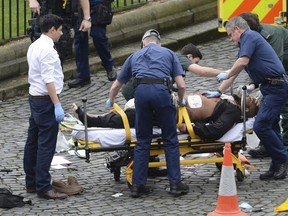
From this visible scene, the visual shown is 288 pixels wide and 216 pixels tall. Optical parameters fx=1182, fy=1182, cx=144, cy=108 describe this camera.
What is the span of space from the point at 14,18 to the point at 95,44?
6.20 ft

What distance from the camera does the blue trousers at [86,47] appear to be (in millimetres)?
16469

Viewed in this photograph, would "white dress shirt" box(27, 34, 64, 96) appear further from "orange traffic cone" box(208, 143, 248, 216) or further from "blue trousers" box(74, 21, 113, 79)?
"blue trousers" box(74, 21, 113, 79)

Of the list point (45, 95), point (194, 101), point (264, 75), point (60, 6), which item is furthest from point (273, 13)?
point (45, 95)

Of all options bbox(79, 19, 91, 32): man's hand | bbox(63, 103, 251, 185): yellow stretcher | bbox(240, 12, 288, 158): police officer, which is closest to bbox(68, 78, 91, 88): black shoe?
bbox(79, 19, 91, 32): man's hand

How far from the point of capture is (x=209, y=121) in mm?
12664

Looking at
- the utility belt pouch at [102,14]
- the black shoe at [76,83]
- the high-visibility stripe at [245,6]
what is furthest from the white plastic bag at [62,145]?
the high-visibility stripe at [245,6]

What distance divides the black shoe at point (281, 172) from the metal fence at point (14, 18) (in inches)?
231

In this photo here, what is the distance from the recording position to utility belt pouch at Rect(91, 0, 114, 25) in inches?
642

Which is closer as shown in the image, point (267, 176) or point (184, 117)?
point (184, 117)

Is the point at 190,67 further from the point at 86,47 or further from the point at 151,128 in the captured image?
the point at 86,47

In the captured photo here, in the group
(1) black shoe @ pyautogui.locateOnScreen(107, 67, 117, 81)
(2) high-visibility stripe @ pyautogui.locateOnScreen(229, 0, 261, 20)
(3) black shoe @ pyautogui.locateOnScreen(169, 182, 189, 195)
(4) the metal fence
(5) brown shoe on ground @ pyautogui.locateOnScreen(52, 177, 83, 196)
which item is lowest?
(5) brown shoe on ground @ pyautogui.locateOnScreen(52, 177, 83, 196)

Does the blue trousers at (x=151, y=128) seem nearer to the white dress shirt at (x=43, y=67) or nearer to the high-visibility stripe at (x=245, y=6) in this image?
the white dress shirt at (x=43, y=67)

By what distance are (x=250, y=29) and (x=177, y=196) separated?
80.3 inches

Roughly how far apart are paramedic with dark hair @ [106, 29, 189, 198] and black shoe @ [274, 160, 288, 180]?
107cm
